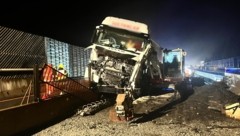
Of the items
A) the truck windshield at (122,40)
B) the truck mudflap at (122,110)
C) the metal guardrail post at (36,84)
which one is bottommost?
the truck mudflap at (122,110)

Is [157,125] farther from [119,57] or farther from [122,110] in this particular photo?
[119,57]

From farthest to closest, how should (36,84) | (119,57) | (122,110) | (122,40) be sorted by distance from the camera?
(122,40), (119,57), (122,110), (36,84)

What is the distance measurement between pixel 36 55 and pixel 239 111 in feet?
27.9

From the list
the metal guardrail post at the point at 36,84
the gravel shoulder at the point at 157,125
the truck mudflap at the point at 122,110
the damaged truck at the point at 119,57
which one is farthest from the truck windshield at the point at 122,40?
the metal guardrail post at the point at 36,84

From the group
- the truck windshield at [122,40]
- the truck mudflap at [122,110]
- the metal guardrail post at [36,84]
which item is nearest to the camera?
the metal guardrail post at [36,84]

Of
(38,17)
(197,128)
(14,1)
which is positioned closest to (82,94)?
(197,128)

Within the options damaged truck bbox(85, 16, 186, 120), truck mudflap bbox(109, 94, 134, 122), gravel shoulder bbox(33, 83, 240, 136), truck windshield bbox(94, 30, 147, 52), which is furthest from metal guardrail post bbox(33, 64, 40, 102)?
truck windshield bbox(94, 30, 147, 52)

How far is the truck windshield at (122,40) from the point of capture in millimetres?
12961

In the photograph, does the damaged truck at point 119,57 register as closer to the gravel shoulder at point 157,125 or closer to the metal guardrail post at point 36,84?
the gravel shoulder at point 157,125

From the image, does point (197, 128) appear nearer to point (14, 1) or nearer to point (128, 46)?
point (128, 46)

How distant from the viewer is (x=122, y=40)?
13.1 m

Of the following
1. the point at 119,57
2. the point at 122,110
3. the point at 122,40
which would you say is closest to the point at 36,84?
the point at 122,110

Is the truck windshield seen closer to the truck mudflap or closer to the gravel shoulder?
the gravel shoulder

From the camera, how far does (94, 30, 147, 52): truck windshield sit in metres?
13.0
